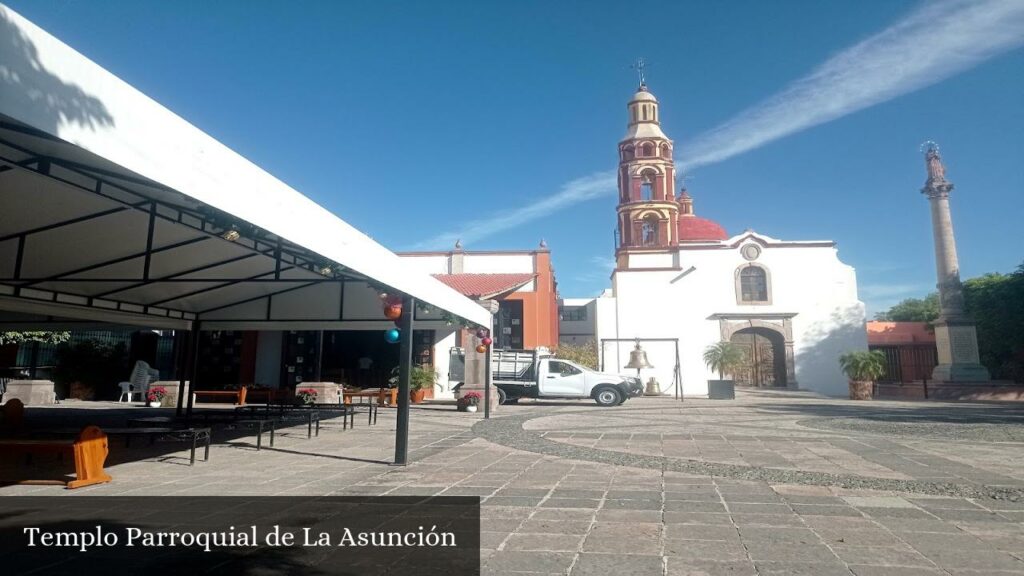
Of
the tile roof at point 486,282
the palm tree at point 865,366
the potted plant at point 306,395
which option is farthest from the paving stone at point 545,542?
the palm tree at point 865,366

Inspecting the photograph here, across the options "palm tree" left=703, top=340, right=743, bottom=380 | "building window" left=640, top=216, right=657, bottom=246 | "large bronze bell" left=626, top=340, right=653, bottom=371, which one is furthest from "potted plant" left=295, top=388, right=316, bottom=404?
"building window" left=640, top=216, right=657, bottom=246

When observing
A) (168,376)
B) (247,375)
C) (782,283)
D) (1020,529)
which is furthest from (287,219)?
(782,283)

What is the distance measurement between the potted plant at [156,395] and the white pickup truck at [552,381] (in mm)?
10163

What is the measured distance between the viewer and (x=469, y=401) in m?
15.3

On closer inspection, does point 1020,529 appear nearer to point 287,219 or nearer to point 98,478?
point 287,219

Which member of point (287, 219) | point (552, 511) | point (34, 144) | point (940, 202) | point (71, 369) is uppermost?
point (940, 202)

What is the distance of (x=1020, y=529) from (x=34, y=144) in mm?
7706

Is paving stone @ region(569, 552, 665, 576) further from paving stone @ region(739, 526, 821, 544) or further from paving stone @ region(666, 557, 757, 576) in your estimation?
paving stone @ region(739, 526, 821, 544)

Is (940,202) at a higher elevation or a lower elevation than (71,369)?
higher

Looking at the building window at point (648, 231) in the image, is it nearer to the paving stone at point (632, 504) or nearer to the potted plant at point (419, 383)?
the potted plant at point (419, 383)

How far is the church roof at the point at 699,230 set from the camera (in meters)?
36.5

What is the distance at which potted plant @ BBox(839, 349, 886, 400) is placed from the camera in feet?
71.8

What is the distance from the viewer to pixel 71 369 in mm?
19719

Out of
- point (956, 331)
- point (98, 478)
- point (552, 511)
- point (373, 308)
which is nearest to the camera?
point (552, 511)
